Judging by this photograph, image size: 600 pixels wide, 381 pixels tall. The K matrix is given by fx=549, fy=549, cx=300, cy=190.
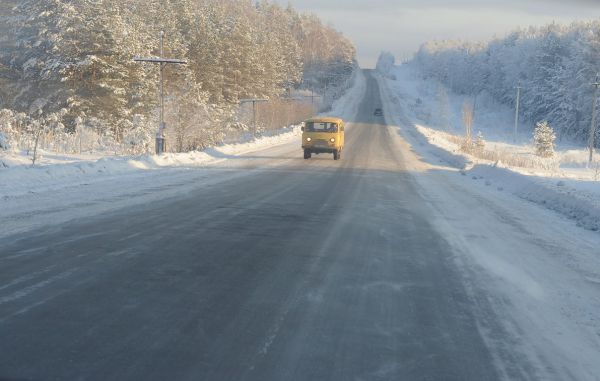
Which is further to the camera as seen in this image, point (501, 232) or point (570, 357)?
point (501, 232)

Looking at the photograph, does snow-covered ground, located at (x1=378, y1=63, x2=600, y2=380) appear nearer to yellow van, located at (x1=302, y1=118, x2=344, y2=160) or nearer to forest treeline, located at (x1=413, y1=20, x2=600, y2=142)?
yellow van, located at (x1=302, y1=118, x2=344, y2=160)

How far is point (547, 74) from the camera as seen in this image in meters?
102

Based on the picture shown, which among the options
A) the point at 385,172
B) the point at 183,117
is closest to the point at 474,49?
the point at 183,117

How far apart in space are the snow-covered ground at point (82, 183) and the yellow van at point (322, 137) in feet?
16.6

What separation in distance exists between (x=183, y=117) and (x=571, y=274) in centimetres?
3234

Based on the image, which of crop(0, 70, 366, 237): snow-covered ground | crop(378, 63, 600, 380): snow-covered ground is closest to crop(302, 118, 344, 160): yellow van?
crop(0, 70, 366, 237): snow-covered ground

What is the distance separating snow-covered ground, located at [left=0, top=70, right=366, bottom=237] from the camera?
990cm

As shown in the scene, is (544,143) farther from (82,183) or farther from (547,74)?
(82,183)

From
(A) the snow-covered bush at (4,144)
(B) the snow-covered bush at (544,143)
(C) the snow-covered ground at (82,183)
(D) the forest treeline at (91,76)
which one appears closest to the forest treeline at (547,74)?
(B) the snow-covered bush at (544,143)

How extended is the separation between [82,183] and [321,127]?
47.4 ft

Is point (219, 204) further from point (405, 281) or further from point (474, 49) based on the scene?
point (474, 49)

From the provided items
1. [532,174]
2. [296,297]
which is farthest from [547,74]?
[296,297]

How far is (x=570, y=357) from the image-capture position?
14.3 feet

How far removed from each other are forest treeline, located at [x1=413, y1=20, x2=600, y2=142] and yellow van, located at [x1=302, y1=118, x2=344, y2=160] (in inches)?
2395
